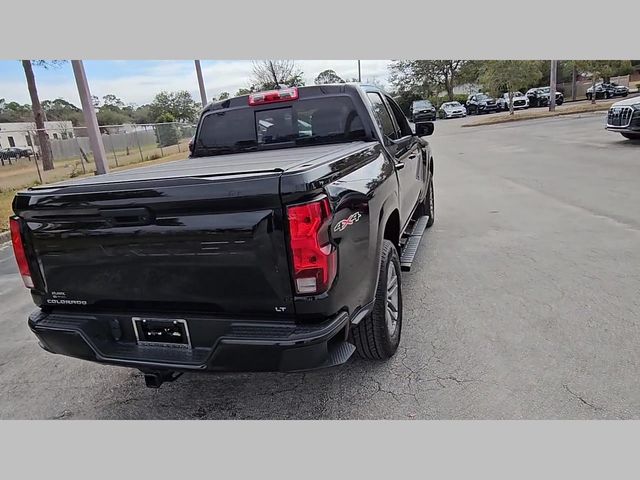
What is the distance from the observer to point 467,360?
129 inches

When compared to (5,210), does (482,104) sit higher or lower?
higher

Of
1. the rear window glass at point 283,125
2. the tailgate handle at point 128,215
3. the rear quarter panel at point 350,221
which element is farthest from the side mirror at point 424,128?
the tailgate handle at point 128,215

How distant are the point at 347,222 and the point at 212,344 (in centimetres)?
95

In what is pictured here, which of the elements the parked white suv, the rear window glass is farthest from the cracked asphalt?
the parked white suv

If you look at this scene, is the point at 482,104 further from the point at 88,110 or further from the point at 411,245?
the point at 411,245

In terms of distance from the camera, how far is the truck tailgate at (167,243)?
2.20m

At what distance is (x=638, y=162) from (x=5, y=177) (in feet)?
58.8

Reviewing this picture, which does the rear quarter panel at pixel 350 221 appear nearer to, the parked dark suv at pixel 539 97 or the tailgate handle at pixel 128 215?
the tailgate handle at pixel 128 215

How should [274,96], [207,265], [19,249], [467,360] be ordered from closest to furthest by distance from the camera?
1. [207,265]
2. [19,249]
3. [467,360]
4. [274,96]

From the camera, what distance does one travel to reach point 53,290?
2.70 metres

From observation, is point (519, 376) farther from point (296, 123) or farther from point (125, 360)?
point (296, 123)

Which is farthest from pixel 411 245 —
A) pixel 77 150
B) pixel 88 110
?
pixel 77 150

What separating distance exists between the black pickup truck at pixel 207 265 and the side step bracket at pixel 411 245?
1024 mm

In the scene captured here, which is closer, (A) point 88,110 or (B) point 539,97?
(A) point 88,110
